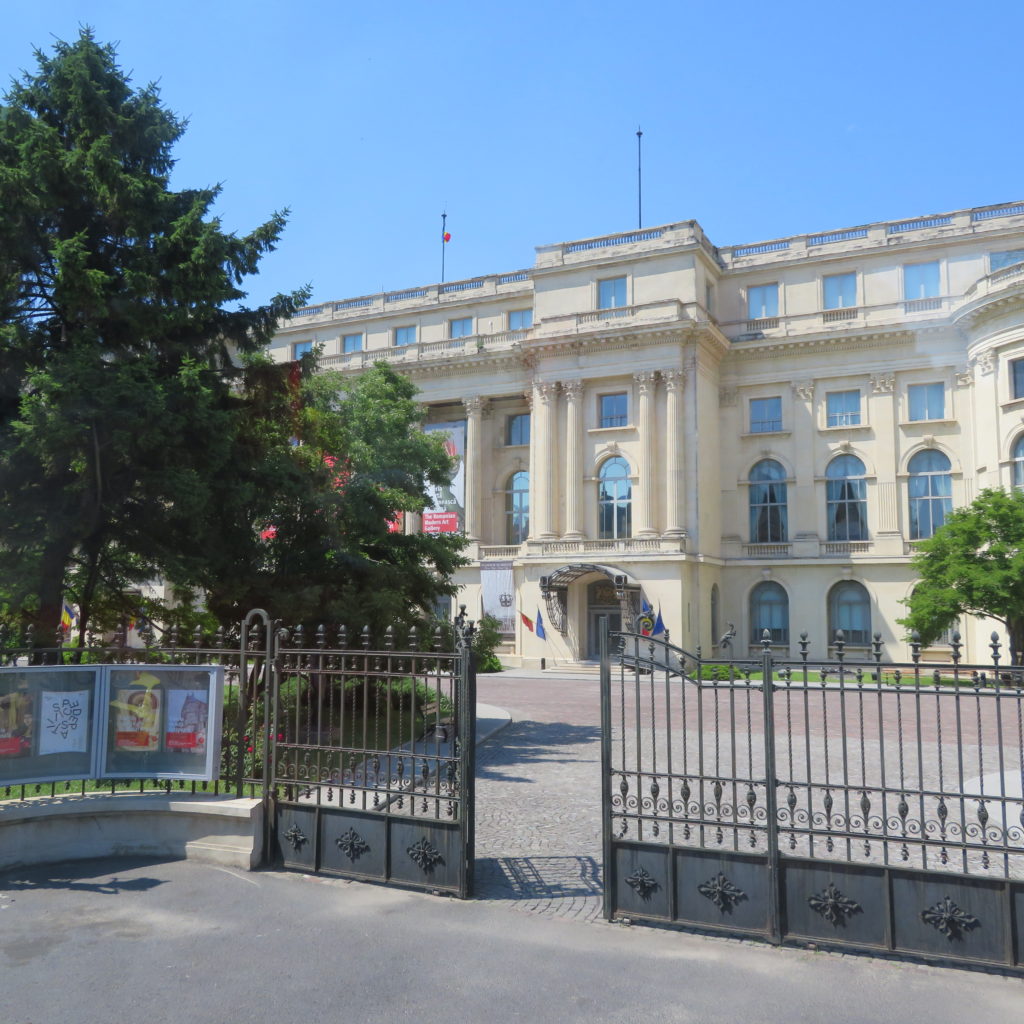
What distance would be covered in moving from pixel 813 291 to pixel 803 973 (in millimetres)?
38002

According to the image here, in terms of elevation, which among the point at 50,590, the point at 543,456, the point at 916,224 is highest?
the point at 916,224

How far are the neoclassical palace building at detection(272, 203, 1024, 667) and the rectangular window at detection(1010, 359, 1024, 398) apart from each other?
186cm

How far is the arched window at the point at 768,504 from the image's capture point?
131 feet

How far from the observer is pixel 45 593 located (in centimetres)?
1295

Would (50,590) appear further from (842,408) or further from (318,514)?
(842,408)

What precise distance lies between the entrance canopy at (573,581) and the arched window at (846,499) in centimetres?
951

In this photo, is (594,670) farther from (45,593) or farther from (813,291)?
(45,593)

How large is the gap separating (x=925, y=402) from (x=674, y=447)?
10774 mm

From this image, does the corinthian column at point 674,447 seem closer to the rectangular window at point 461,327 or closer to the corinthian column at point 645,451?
the corinthian column at point 645,451

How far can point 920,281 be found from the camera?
1496 inches

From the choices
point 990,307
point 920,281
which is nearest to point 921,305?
point 920,281

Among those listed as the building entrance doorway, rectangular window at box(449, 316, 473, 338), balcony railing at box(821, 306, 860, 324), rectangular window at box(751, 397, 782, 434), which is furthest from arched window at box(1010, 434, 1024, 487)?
rectangular window at box(449, 316, 473, 338)

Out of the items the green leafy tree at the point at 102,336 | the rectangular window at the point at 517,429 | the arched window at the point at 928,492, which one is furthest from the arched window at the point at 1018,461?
the green leafy tree at the point at 102,336

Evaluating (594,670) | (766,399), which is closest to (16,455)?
(594,670)
